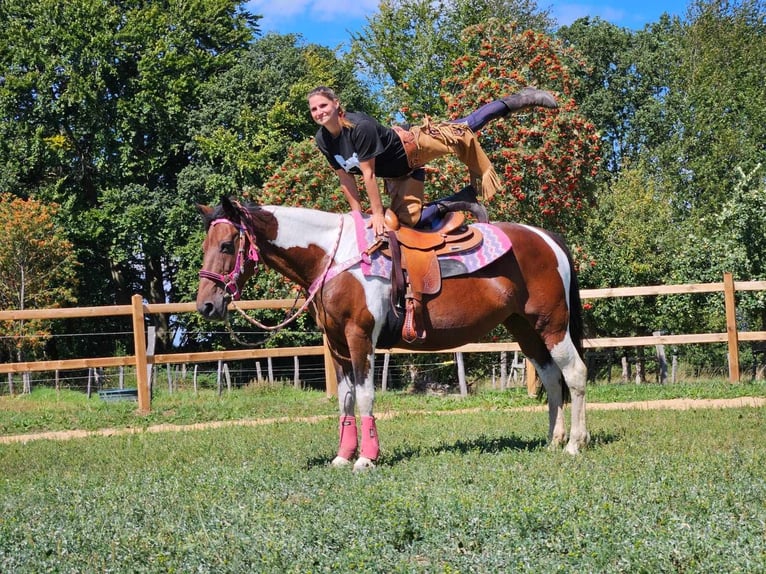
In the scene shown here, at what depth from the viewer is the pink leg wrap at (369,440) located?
6.93 metres

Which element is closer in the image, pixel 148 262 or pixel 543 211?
pixel 543 211

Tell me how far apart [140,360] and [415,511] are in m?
9.34

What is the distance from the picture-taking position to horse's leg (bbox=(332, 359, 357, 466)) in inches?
281

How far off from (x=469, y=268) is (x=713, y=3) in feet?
114

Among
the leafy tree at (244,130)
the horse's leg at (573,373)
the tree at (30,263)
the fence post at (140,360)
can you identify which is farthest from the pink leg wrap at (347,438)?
the tree at (30,263)

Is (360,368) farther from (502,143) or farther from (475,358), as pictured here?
(475,358)

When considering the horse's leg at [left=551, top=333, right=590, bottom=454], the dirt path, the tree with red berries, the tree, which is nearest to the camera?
the horse's leg at [left=551, top=333, right=590, bottom=454]

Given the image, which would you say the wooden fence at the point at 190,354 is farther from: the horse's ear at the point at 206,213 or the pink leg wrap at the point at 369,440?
the horse's ear at the point at 206,213

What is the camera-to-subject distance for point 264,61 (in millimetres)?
31688

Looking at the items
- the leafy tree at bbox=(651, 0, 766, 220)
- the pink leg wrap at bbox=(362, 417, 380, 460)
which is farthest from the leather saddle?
the leafy tree at bbox=(651, 0, 766, 220)

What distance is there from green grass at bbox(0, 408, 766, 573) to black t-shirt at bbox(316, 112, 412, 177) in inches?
97.5

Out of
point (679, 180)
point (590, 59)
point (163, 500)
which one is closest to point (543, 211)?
point (163, 500)

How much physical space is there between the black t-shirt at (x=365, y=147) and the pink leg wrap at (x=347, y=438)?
6.91 ft

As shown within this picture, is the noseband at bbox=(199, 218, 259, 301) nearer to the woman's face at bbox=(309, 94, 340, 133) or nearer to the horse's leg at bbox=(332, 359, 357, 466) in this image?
the woman's face at bbox=(309, 94, 340, 133)
